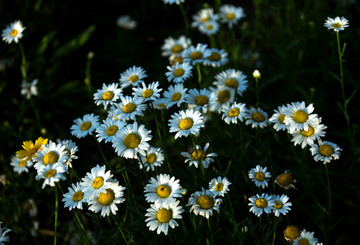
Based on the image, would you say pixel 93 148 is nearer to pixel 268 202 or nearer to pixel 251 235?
pixel 251 235

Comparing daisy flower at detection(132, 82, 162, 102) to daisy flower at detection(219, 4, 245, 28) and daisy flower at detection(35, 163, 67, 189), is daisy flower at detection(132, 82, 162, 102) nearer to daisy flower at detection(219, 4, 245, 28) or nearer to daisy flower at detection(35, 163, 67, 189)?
daisy flower at detection(35, 163, 67, 189)

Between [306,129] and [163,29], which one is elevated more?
[163,29]

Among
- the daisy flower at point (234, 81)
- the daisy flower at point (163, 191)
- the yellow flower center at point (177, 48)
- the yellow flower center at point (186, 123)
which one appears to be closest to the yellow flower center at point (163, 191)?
the daisy flower at point (163, 191)

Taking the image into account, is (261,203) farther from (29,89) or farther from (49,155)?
(29,89)

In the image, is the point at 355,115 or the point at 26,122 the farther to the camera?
the point at 26,122

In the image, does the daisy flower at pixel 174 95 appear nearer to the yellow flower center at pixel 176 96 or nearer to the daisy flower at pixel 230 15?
the yellow flower center at pixel 176 96

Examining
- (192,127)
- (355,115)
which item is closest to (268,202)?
(192,127)

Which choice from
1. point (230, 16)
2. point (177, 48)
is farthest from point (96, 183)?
point (230, 16)
